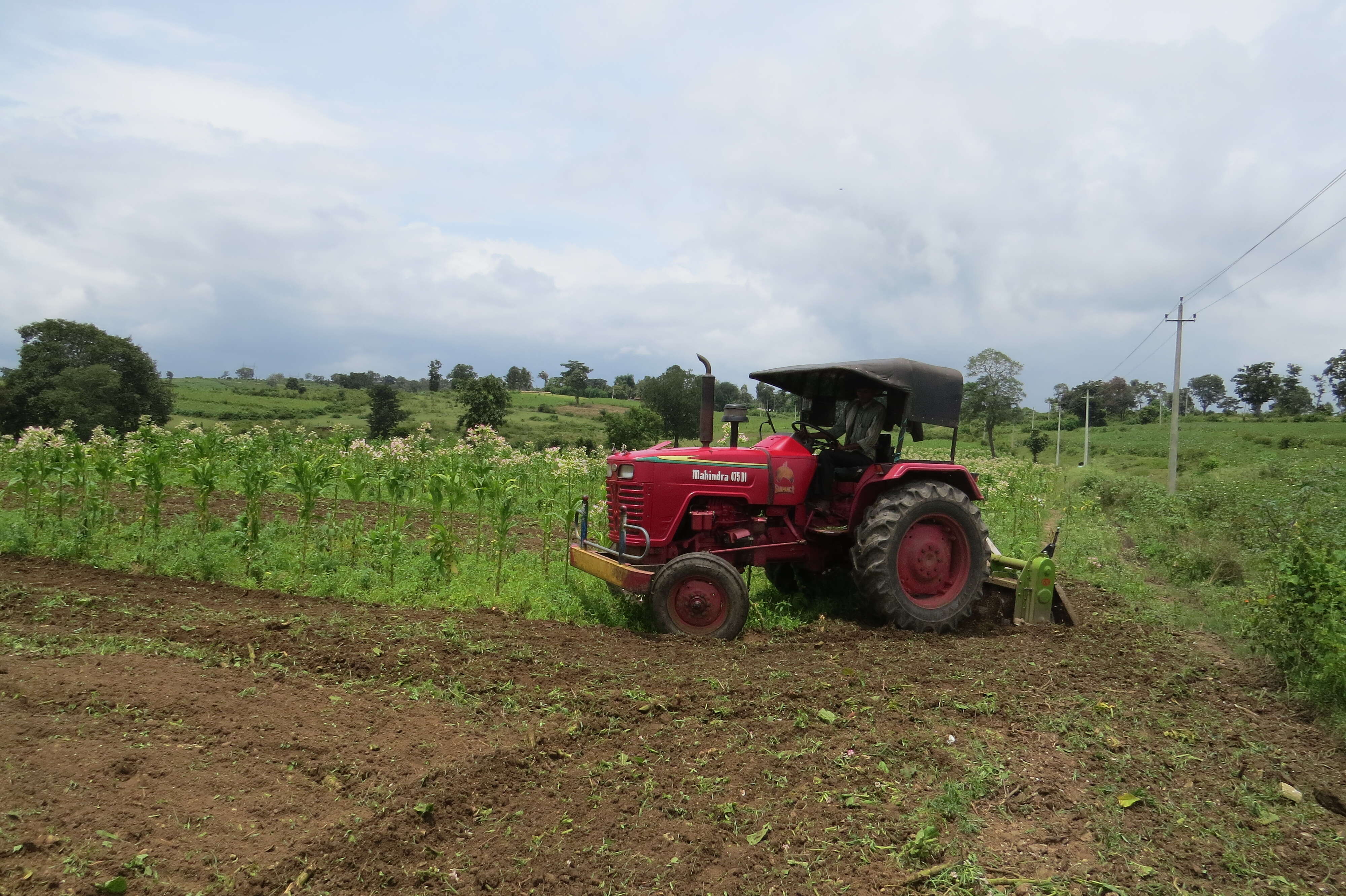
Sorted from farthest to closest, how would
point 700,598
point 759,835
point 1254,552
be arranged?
point 1254,552 < point 700,598 < point 759,835

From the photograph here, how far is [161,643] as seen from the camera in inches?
200

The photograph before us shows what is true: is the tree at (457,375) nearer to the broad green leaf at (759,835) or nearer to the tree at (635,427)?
the tree at (635,427)

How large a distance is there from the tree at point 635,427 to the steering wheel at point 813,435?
2513 centimetres

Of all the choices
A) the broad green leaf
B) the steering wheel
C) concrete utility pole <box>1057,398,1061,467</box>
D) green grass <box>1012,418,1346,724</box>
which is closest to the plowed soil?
the broad green leaf

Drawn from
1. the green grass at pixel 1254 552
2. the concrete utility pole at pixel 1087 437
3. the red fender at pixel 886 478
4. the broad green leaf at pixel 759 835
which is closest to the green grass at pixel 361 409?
the green grass at pixel 1254 552

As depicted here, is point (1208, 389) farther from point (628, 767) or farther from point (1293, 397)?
point (628, 767)

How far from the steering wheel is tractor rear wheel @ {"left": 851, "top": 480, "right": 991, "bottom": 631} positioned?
87 centimetres

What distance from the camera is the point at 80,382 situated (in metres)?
26.9

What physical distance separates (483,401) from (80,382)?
55.4 feet

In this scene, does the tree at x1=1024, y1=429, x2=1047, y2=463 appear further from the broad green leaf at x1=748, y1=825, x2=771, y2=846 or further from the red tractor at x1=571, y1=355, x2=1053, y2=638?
the broad green leaf at x1=748, y1=825, x2=771, y2=846

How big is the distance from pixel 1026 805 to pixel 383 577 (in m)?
6.33

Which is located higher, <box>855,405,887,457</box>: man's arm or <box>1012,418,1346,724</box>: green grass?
<box>855,405,887,457</box>: man's arm

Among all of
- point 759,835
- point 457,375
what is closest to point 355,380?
point 457,375

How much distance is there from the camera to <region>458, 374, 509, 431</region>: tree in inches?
1534
